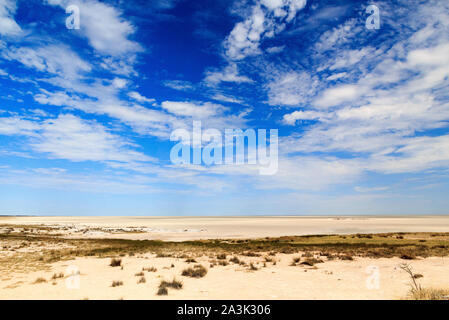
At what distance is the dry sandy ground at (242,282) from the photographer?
1148 centimetres

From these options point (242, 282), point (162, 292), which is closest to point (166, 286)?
point (162, 292)

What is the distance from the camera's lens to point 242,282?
552 inches

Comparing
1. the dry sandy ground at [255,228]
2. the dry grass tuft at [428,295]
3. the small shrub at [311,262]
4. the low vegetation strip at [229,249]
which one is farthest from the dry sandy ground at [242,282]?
the dry sandy ground at [255,228]

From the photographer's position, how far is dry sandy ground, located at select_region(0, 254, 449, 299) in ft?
37.7

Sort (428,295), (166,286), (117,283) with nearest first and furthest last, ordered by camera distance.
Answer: (428,295)
(166,286)
(117,283)

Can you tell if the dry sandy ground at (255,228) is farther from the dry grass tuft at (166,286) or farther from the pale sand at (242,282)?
the dry grass tuft at (166,286)

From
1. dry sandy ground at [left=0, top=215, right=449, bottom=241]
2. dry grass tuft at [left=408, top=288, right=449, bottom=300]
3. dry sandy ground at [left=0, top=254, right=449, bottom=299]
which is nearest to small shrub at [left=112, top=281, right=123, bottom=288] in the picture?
dry sandy ground at [left=0, top=254, right=449, bottom=299]

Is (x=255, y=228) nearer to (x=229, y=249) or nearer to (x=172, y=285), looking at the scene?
(x=229, y=249)

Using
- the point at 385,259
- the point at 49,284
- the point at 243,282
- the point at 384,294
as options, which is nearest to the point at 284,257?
the point at 385,259
